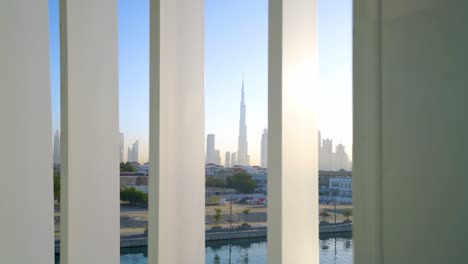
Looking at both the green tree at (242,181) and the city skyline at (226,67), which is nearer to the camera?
the green tree at (242,181)

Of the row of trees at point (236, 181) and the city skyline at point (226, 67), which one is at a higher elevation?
the city skyline at point (226, 67)

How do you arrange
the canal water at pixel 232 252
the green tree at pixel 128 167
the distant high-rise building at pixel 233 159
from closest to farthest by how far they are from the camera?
1. the distant high-rise building at pixel 233 159
2. the green tree at pixel 128 167
3. the canal water at pixel 232 252

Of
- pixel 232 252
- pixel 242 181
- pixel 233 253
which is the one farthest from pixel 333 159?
pixel 232 252

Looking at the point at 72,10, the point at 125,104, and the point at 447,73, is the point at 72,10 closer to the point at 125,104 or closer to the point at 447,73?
the point at 447,73

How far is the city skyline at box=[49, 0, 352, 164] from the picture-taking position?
870 centimetres

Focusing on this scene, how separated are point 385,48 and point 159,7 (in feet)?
7.43

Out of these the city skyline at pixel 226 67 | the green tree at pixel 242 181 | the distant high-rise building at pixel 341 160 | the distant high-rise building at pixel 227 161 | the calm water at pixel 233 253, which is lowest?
the calm water at pixel 233 253

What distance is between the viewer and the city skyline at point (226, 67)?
28.5 ft

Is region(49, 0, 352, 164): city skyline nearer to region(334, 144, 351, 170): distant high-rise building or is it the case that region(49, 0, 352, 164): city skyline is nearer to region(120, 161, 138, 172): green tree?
region(120, 161, 138, 172): green tree

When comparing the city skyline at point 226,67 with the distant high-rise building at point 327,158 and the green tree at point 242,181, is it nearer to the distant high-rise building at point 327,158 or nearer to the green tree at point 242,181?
the green tree at point 242,181

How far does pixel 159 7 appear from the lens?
2.56m

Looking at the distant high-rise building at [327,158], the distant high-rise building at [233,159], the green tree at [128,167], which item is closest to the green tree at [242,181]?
the distant high-rise building at [233,159]

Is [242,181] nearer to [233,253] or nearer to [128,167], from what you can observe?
[128,167]

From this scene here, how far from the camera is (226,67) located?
19.5 metres
